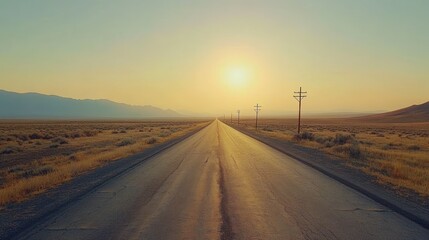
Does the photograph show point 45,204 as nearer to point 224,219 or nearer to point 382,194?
point 224,219

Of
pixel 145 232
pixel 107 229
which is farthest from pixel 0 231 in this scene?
pixel 145 232

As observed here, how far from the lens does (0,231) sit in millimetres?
7250

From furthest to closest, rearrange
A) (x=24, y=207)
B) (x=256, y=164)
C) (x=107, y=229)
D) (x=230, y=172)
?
(x=256, y=164), (x=230, y=172), (x=24, y=207), (x=107, y=229)

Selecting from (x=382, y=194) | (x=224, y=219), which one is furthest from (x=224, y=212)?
(x=382, y=194)

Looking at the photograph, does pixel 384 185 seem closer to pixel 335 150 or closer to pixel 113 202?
pixel 113 202

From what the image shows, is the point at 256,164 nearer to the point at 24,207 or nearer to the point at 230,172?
the point at 230,172

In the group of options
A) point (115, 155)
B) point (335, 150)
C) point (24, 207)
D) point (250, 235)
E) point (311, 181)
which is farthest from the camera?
point (335, 150)

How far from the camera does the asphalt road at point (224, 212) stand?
704cm

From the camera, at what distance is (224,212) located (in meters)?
8.58

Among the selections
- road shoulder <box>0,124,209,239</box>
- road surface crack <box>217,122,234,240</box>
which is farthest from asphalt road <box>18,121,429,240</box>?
road shoulder <box>0,124,209,239</box>

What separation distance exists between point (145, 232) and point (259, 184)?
604 centimetres

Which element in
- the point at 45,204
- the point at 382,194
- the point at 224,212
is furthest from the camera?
the point at 382,194

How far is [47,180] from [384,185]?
11197 millimetres

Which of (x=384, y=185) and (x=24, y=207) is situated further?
(x=384, y=185)
